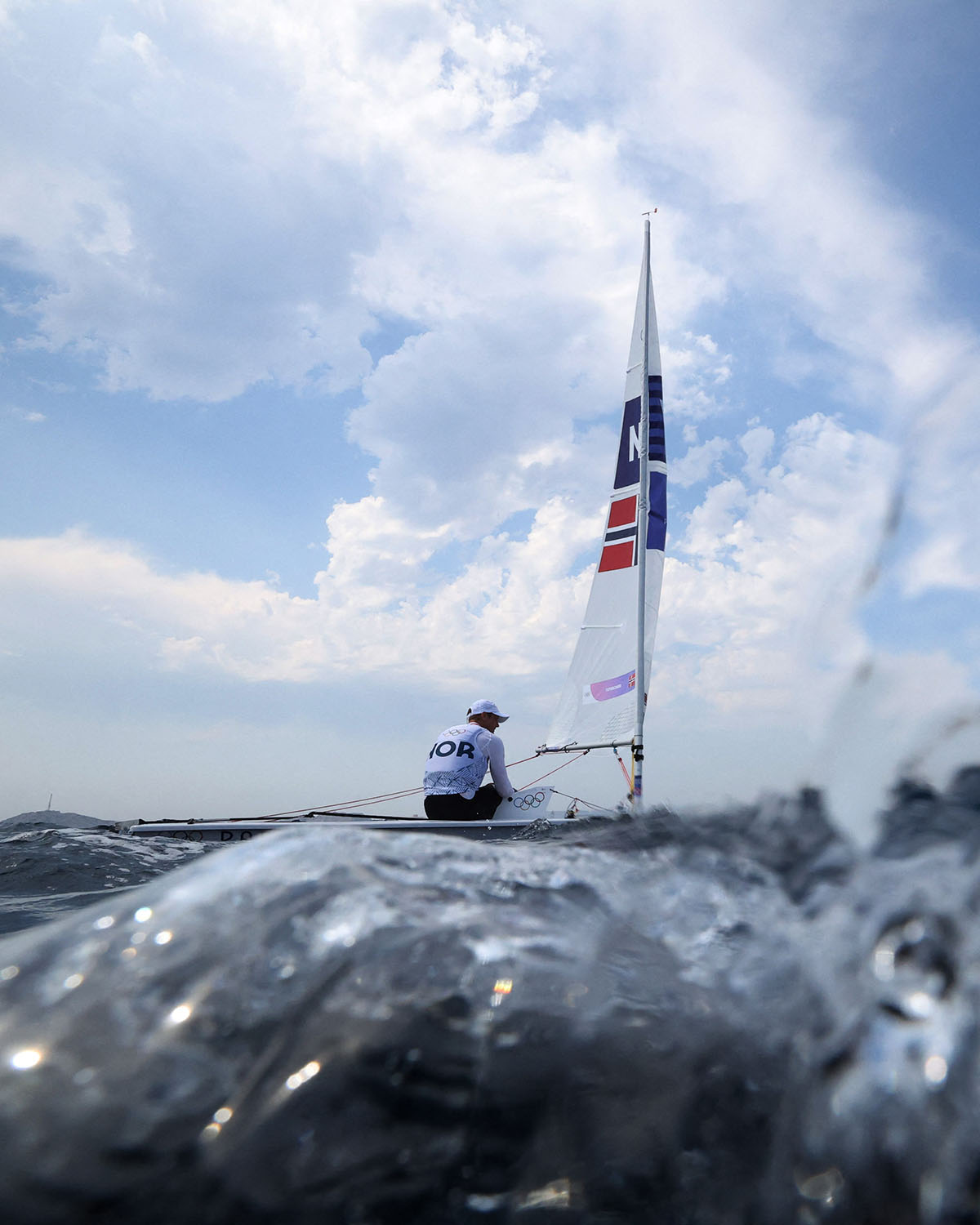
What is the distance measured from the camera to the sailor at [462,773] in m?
6.86

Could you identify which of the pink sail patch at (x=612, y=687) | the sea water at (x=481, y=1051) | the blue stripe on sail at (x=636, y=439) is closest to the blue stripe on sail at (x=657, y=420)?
the blue stripe on sail at (x=636, y=439)

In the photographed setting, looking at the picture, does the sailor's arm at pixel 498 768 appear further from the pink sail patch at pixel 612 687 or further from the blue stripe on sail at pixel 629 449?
the blue stripe on sail at pixel 629 449

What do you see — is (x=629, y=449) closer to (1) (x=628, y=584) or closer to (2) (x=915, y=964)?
(1) (x=628, y=584)

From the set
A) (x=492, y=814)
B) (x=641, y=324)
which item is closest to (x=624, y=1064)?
(x=492, y=814)

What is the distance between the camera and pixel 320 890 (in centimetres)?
101

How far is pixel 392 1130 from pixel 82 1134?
0.98ft

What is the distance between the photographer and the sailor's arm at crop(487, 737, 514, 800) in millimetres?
6883

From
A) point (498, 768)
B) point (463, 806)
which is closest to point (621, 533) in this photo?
point (498, 768)

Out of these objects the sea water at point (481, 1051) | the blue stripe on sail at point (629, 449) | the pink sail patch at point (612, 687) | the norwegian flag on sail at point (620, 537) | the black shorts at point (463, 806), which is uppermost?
the blue stripe on sail at point (629, 449)

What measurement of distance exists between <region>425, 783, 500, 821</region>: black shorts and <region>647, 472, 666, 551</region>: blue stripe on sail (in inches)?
244

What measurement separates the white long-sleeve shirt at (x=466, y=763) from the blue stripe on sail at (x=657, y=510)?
6176mm

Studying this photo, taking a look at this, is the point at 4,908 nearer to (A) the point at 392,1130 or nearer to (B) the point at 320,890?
(B) the point at 320,890

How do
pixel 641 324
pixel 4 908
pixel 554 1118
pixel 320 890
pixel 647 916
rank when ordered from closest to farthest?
pixel 554 1118, pixel 320 890, pixel 647 916, pixel 4 908, pixel 641 324

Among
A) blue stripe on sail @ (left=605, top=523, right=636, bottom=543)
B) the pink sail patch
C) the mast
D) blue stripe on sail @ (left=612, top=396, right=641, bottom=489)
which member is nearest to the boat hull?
the mast
